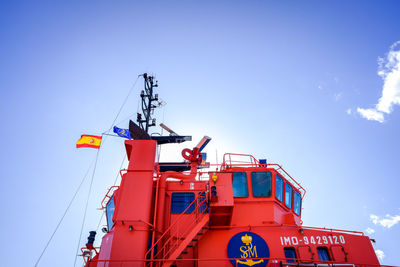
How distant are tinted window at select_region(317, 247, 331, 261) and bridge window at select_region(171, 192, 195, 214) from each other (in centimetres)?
614

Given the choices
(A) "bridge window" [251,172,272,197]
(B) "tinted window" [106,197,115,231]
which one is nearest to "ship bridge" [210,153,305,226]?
(A) "bridge window" [251,172,272,197]

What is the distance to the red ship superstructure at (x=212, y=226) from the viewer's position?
39.7ft

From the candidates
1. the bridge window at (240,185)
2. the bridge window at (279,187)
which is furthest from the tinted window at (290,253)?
the bridge window at (240,185)

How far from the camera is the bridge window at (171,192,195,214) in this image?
46.9ft

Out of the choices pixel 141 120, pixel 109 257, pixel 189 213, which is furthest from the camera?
pixel 141 120

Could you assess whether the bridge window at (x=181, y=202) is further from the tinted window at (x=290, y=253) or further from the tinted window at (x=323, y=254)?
the tinted window at (x=323, y=254)

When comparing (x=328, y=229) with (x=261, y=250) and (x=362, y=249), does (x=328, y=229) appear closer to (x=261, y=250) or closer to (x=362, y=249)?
(x=362, y=249)

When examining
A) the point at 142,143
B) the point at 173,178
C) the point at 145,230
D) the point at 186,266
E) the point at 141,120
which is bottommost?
the point at 186,266

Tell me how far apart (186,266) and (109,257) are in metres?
3.40

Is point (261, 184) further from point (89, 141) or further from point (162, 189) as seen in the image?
point (89, 141)

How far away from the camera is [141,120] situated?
18891 mm

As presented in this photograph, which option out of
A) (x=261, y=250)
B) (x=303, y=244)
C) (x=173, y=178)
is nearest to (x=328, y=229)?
(x=303, y=244)

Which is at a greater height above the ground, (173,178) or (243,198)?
(173,178)

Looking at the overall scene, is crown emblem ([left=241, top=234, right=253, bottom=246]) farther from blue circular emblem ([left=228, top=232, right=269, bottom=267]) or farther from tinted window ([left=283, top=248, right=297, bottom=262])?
tinted window ([left=283, top=248, right=297, bottom=262])
